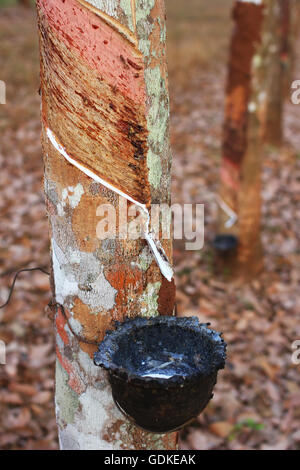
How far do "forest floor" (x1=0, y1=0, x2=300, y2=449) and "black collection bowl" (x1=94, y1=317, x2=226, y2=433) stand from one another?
5.33 feet

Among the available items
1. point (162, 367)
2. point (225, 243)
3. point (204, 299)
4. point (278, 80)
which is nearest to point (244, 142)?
point (225, 243)

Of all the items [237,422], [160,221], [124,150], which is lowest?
[237,422]

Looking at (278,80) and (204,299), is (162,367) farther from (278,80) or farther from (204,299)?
(278,80)

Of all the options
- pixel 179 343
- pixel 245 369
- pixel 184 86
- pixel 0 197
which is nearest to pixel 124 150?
pixel 179 343

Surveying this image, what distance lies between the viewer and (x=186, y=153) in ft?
22.7

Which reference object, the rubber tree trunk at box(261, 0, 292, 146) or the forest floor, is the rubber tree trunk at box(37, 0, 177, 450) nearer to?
the forest floor

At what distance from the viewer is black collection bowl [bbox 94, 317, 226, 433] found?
1.35 m

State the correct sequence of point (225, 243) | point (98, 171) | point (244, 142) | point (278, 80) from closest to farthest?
point (98, 171) < point (244, 142) < point (225, 243) < point (278, 80)

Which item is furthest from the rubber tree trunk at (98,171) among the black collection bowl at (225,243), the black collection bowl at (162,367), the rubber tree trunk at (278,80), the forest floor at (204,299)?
the rubber tree trunk at (278,80)

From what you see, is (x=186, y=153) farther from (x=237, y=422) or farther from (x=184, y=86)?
(x=237, y=422)

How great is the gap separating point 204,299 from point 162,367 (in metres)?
2.66

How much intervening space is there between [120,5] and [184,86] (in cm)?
883

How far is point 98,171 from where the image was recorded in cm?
142

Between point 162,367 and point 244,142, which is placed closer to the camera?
point 162,367
